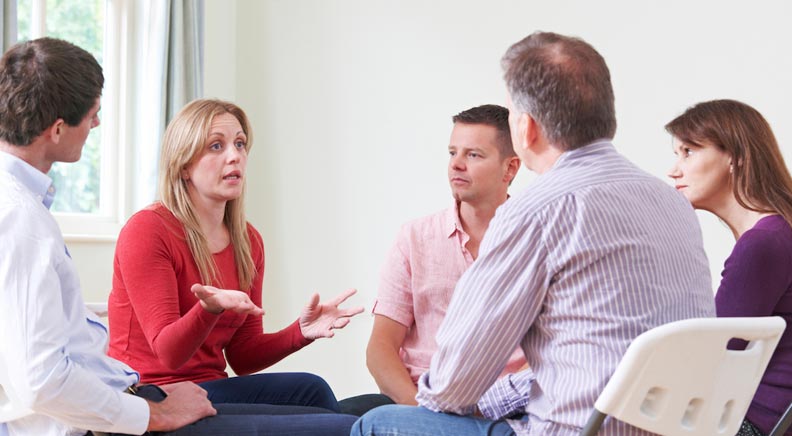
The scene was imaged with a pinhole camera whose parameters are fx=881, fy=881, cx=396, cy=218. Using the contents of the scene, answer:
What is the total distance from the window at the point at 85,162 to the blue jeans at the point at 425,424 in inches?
99.6

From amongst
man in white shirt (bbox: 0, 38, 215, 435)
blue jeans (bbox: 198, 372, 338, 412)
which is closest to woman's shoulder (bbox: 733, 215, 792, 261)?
blue jeans (bbox: 198, 372, 338, 412)

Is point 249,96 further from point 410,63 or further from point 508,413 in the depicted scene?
point 508,413

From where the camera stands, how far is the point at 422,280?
248cm

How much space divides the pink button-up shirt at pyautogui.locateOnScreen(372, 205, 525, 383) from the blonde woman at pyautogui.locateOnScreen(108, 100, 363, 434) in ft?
0.78

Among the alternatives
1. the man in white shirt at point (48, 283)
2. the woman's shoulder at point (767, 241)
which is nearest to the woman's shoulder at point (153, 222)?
the man in white shirt at point (48, 283)

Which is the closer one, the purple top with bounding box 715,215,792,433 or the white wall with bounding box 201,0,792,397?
the purple top with bounding box 715,215,792,433

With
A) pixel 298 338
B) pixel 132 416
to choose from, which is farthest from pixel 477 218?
pixel 132 416

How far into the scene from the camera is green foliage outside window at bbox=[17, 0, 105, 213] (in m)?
3.86

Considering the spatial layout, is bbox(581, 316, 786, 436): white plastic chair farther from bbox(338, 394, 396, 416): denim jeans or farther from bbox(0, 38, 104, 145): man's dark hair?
bbox(338, 394, 396, 416): denim jeans

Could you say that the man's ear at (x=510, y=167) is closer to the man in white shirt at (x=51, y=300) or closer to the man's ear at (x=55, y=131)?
the man in white shirt at (x=51, y=300)

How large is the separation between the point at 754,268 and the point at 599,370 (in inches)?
26.2

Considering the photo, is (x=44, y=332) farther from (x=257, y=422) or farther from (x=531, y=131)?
(x=531, y=131)

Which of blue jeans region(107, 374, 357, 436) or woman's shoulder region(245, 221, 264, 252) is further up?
woman's shoulder region(245, 221, 264, 252)

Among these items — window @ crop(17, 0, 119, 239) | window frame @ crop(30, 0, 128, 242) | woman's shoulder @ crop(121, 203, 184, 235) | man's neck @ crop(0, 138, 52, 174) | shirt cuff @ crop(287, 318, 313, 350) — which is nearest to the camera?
man's neck @ crop(0, 138, 52, 174)
